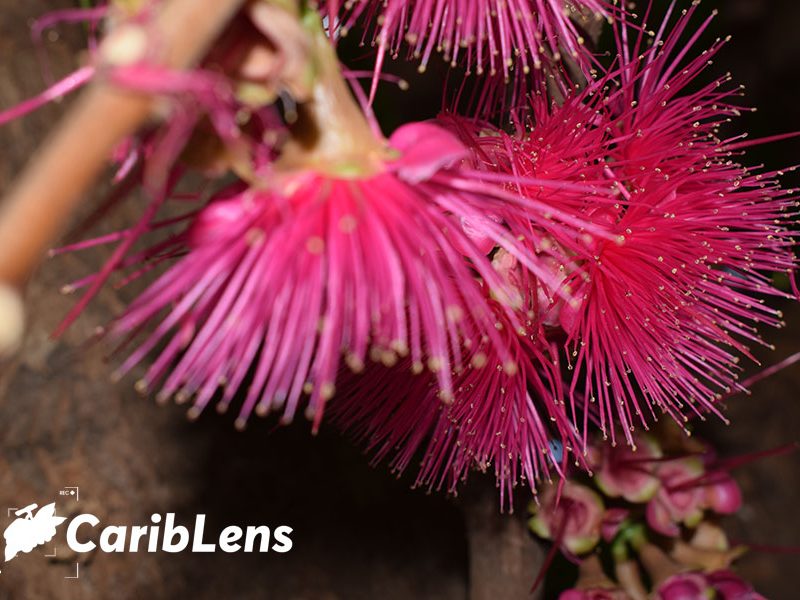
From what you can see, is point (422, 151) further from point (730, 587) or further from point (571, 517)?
point (730, 587)

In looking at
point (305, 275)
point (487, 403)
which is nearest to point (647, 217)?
point (487, 403)

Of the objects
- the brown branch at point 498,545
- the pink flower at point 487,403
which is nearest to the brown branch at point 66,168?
the pink flower at point 487,403

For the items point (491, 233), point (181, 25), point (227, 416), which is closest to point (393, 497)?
point (227, 416)

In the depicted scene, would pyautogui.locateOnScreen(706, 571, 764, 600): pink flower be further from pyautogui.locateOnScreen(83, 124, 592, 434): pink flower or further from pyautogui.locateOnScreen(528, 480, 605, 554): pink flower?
pyautogui.locateOnScreen(83, 124, 592, 434): pink flower

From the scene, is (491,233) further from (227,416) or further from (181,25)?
(227,416)

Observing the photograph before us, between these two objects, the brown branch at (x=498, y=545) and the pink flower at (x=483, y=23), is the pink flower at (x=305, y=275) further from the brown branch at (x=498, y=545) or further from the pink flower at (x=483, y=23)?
the brown branch at (x=498, y=545)

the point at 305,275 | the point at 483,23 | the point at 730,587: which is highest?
the point at 483,23
